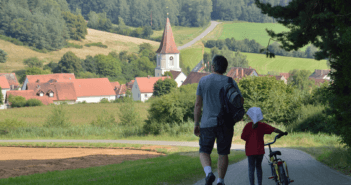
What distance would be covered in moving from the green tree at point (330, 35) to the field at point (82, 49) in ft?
386

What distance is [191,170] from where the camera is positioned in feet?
28.7

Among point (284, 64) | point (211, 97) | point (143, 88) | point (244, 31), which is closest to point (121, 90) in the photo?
point (143, 88)

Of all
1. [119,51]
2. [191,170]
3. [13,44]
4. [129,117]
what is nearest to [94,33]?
[119,51]

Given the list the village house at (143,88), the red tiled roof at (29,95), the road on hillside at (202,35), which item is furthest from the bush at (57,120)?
the road on hillside at (202,35)

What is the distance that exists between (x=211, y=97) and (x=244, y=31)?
162181 mm

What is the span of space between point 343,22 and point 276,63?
366ft

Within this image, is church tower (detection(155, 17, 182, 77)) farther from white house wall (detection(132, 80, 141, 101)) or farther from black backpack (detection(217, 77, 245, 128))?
black backpack (detection(217, 77, 245, 128))

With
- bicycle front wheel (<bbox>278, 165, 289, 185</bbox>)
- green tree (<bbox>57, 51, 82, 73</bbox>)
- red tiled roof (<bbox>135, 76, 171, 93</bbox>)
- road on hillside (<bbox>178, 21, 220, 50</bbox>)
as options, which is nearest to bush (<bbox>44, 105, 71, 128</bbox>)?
bicycle front wheel (<bbox>278, 165, 289, 185</bbox>)

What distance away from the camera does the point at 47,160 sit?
59.2ft

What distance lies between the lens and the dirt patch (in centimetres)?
1475

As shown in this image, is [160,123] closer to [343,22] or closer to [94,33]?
[343,22]

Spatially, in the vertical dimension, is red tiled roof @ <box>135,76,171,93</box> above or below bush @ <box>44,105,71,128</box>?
above

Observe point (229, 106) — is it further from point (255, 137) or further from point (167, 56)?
point (167, 56)

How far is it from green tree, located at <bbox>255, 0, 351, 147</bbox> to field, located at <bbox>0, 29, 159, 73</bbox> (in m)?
118
